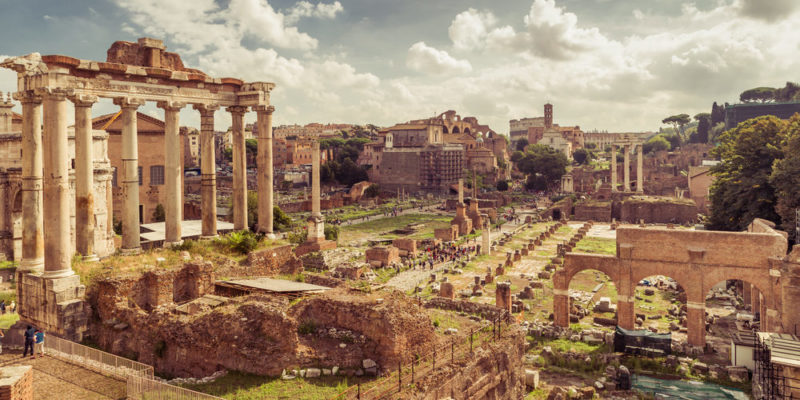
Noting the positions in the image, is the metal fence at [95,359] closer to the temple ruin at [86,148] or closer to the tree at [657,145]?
the temple ruin at [86,148]

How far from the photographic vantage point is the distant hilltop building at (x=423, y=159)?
3351 inches

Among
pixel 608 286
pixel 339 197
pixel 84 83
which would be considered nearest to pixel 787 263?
pixel 608 286

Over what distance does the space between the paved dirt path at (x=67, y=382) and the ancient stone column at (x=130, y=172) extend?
16.0 ft

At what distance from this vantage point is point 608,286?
88.2 feet

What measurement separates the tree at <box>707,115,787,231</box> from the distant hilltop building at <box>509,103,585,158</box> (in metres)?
79.6

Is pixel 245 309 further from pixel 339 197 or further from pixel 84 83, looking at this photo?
pixel 339 197

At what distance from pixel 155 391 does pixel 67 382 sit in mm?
2256

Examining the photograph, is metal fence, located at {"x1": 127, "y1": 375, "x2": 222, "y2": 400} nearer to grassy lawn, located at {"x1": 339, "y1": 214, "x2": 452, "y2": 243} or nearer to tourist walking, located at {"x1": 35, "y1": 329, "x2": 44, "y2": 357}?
tourist walking, located at {"x1": 35, "y1": 329, "x2": 44, "y2": 357}

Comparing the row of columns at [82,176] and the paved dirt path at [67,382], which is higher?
the row of columns at [82,176]

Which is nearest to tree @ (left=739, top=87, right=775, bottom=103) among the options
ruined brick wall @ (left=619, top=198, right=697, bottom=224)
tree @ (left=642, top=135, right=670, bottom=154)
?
tree @ (left=642, top=135, right=670, bottom=154)

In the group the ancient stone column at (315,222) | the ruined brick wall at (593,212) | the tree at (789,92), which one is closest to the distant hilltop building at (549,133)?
the tree at (789,92)

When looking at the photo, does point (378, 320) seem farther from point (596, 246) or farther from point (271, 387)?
point (596, 246)

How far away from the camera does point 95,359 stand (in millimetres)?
10375

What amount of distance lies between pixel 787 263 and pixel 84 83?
21.1m
